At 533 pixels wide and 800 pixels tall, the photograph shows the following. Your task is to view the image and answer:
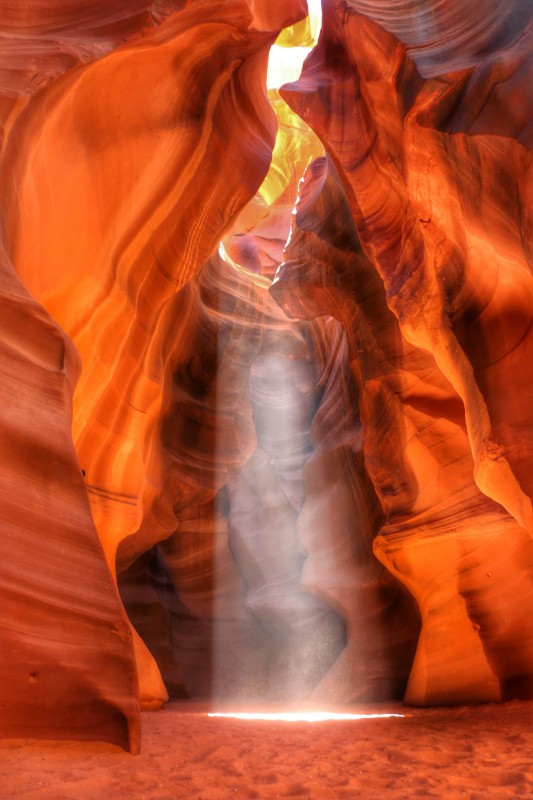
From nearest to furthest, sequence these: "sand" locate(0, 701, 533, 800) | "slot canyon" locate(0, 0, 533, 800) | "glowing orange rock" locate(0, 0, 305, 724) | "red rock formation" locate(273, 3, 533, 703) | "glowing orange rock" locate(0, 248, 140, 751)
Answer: "sand" locate(0, 701, 533, 800) → "glowing orange rock" locate(0, 248, 140, 751) → "slot canyon" locate(0, 0, 533, 800) → "glowing orange rock" locate(0, 0, 305, 724) → "red rock formation" locate(273, 3, 533, 703)

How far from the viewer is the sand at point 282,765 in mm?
2441

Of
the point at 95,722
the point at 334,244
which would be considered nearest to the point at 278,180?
the point at 334,244

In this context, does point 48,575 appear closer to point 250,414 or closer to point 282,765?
point 282,765

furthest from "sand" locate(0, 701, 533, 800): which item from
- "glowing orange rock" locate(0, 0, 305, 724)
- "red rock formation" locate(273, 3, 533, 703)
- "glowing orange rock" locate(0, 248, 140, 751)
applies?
"glowing orange rock" locate(0, 0, 305, 724)

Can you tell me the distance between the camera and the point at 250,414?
10031mm

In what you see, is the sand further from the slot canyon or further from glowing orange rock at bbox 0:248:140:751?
glowing orange rock at bbox 0:248:140:751

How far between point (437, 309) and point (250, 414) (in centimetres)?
458

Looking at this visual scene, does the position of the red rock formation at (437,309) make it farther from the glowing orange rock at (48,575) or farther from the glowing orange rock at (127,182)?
the glowing orange rock at (48,575)

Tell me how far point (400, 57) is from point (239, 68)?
4.33ft

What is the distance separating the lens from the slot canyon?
304 cm

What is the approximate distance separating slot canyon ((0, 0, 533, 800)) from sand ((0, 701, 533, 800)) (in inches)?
0.9

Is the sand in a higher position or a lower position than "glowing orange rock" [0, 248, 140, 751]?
lower

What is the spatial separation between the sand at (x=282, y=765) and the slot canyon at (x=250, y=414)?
0.02m

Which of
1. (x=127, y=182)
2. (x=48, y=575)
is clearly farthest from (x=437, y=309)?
(x=48, y=575)
